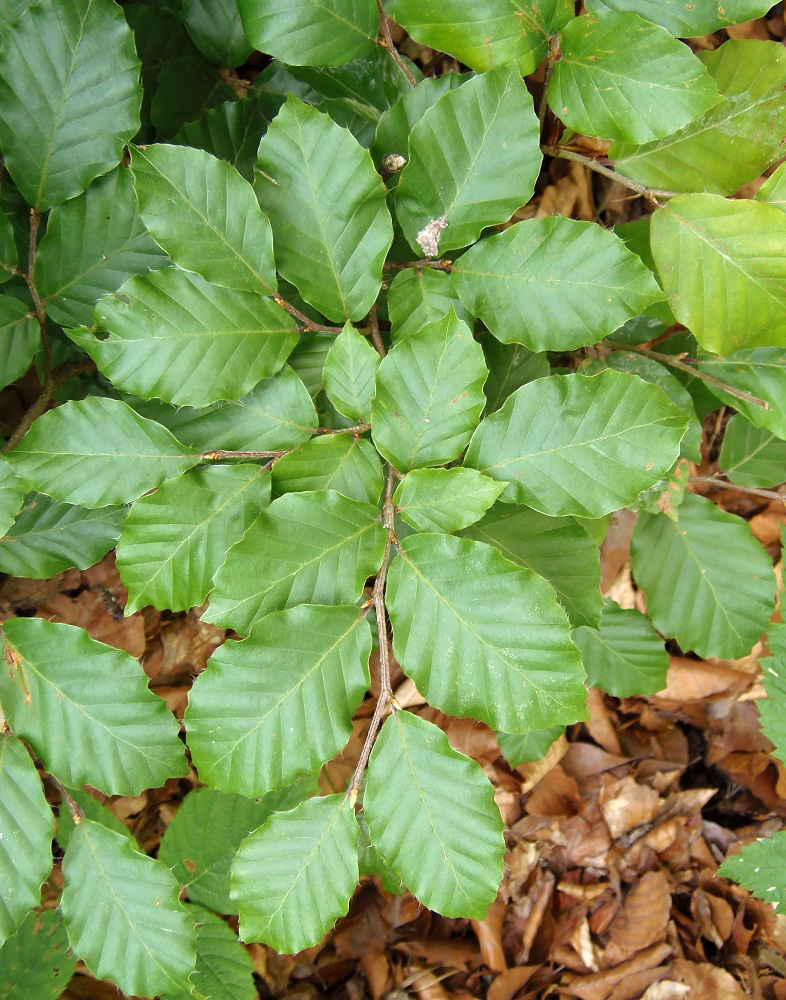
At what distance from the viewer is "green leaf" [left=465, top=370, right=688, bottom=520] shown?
34.9 inches

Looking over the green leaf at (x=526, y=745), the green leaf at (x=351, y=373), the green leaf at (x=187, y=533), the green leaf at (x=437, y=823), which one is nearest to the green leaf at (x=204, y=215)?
the green leaf at (x=351, y=373)

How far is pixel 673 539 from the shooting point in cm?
145

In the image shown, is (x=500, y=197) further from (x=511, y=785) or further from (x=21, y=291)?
(x=511, y=785)

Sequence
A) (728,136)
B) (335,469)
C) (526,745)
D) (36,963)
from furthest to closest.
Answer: (526,745), (36,963), (728,136), (335,469)

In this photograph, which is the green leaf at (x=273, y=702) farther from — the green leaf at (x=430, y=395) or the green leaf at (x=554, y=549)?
the green leaf at (x=554, y=549)

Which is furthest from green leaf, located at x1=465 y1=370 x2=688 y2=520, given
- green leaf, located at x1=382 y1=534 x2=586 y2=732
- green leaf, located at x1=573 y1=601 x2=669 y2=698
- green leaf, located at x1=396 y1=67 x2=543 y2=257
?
green leaf, located at x1=573 y1=601 x2=669 y2=698

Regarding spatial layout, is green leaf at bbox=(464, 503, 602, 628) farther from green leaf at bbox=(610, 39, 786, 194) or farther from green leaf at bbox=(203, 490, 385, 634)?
green leaf at bbox=(610, 39, 786, 194)

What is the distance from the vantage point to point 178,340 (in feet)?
2.99

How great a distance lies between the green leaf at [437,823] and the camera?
2.96 feet

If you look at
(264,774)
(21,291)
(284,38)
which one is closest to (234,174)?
(284,38)

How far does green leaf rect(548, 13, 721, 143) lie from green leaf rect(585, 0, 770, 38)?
4 centimetres

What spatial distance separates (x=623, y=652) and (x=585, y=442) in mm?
808

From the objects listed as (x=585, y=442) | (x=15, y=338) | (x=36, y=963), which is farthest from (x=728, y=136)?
(x=36, y=963)

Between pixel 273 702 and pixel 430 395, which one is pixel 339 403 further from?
pixel 273 702
